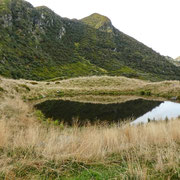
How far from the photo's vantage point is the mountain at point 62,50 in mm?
90312

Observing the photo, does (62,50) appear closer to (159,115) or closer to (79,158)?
(159,115)

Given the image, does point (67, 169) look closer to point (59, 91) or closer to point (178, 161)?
point (178, 161)

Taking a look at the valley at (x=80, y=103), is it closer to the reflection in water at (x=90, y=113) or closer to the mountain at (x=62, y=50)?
→ the reflection in water at (x=90, y=113)

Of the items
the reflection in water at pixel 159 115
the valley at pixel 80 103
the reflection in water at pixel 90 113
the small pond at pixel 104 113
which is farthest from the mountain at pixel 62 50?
the reflection in water at pixel 159 115

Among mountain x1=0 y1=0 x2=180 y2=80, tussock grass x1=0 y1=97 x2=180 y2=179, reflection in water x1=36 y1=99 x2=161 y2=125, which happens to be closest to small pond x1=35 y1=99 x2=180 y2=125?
reflection in water x1=36 y1=99 x2=161 y2=125

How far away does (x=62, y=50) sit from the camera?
126188 mm

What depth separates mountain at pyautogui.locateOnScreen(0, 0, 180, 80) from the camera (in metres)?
90.3

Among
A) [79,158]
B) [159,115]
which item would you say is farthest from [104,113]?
[79,158]

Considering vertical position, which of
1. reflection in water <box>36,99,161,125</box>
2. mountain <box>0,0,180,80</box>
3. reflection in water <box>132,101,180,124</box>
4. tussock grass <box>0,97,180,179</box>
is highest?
mountain <box>0,0,180,80</box>

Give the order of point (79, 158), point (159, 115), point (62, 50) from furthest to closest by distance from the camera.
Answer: point (62, 50) → point (159, 115) → point (79, 158)

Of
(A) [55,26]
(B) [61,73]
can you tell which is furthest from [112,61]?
(A) [55,26]

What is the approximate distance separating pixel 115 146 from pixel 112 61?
12931 centimetres

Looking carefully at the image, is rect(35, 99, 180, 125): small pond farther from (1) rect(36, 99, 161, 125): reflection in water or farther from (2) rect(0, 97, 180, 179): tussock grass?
(2) rect(0, 97, 180, 179): tussock grass

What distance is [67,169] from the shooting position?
4.22 m
